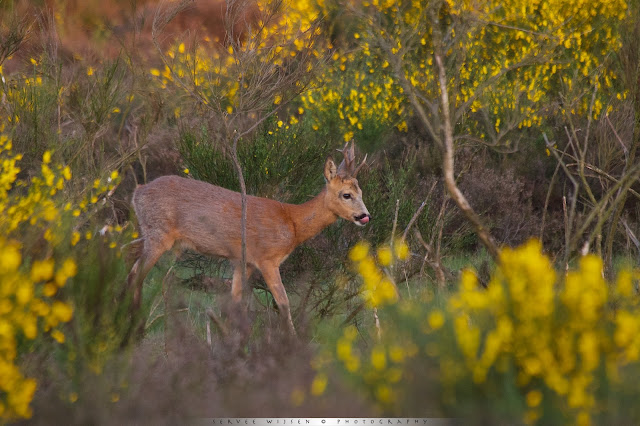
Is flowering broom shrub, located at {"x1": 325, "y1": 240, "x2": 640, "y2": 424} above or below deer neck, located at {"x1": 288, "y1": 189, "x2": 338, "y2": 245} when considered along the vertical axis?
above

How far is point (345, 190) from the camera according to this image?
7.68 m

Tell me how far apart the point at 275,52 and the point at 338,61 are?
23.5ft

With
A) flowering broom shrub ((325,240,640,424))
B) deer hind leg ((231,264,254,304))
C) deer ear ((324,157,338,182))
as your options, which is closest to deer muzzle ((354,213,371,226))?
deer ear ((324,157,338,182))

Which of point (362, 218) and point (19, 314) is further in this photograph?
point (362, 218)

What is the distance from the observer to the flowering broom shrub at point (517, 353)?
3.35m

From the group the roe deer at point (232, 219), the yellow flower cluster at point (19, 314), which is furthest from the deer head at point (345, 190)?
the yellow flower cluster at point (19, 314)

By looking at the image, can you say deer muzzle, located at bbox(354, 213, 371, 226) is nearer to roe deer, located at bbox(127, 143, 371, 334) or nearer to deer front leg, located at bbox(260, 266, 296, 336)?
roe deer, located at bbox(127, 143, 371, 334)

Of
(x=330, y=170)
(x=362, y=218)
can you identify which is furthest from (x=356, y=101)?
(x=362, y=218)

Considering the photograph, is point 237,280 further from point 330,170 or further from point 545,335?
point 545,335

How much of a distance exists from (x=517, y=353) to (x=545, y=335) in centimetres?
14

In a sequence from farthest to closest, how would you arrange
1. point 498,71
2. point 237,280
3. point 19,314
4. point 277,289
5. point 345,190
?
point 498,71, point 237,280, point 345,190, point 277,289, point 19,314

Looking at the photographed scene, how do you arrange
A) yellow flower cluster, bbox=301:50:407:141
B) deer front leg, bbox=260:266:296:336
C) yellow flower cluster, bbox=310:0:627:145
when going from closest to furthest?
deer front leg, bbox=260:266:296:336, yellow flower cluster, bbox=310:0:627:145, yellow flower cluster, bbox=301:50:407:141

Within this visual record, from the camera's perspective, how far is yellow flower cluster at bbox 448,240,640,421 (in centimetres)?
331

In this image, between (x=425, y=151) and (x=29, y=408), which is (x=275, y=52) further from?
(x=425, y=151)
